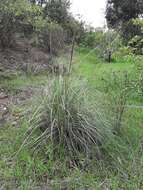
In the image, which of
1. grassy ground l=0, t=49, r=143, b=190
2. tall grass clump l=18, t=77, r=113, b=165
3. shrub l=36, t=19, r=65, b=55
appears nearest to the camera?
grassy ground l=0, t=49, r=143, b=190

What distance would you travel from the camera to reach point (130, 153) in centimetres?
343

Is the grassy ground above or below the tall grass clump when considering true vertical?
below

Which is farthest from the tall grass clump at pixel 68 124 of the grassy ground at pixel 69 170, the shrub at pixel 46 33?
the shrub at pixel 46 33

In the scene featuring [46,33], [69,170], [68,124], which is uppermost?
[46,33]

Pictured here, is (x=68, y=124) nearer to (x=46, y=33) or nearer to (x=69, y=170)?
(x=69, y=170)

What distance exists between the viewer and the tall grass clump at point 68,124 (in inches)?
132

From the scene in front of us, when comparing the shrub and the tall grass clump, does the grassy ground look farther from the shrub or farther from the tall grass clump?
the shrub

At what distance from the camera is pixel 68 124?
3.44 metres

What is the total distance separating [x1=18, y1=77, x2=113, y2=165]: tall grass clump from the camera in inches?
132

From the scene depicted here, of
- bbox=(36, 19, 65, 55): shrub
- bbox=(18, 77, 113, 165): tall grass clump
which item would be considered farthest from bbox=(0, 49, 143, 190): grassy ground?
bbox=(36, 19, 65, 55): shrub

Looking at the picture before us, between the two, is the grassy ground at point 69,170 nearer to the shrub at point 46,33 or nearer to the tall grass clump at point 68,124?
the tall grass clump at point 68,124

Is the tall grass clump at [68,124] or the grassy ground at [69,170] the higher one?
the tall grass clump at [68,124]

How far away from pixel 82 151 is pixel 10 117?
4.55ft

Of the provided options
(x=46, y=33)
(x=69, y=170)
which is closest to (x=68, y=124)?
(x=69, y=170)
